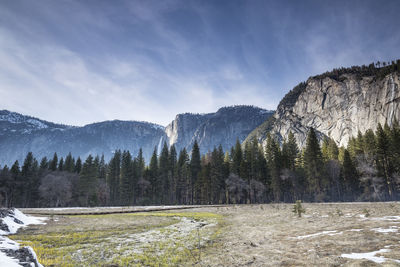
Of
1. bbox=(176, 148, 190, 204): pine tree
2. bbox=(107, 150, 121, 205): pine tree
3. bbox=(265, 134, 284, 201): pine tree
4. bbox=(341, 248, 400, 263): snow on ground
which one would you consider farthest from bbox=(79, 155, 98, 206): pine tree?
bbox=(341, 248, 400, 263): snow on ground

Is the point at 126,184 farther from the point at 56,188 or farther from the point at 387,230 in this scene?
the point at 387,230

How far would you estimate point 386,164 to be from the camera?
5303 cm

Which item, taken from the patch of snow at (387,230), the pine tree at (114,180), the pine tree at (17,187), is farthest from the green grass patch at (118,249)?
the pine tree at (17,187)

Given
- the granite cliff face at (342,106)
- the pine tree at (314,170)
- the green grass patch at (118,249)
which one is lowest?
the green grass patch at (118,249)

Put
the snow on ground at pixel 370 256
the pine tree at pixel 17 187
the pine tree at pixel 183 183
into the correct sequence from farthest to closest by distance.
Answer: the pine tree at pixel 183 183
the pine tree at pixel 17 187
the snow on ground at pixel 370 256

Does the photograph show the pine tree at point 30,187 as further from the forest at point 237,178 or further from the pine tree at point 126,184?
the pine tree at point 126,184

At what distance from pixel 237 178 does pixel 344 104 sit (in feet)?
316

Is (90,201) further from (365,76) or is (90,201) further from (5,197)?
(365,76)

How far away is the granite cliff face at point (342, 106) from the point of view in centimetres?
9931

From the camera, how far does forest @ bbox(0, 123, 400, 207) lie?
181 ft

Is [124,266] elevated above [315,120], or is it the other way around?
[315,120]

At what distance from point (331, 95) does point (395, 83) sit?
35.1m

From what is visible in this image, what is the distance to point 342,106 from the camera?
123 m

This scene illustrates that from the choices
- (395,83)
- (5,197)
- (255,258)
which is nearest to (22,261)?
(255,258)
